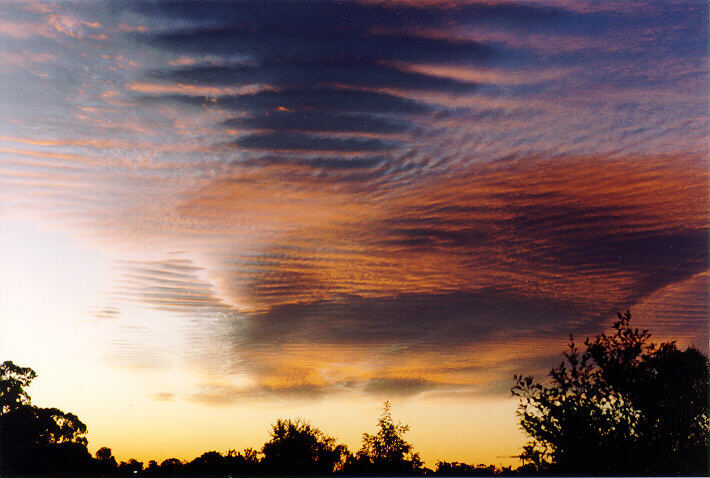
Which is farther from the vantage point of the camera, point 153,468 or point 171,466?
point 153,468

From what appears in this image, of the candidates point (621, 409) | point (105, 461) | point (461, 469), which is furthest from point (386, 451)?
point (105, 461)

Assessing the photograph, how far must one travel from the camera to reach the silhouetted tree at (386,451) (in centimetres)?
1791

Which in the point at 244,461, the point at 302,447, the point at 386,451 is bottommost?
the point at 244,461

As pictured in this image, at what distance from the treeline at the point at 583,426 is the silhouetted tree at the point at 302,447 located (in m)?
3.03

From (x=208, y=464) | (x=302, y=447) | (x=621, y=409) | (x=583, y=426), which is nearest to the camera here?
(x=583, y=426)

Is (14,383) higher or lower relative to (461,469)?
higher

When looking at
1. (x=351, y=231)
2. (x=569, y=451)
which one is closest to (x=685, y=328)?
(x=569, y=451)

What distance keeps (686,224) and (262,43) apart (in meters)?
11.1

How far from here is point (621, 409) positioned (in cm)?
1430

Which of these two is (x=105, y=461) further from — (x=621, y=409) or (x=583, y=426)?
(x=621, y=409)

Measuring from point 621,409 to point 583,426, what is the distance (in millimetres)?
1096

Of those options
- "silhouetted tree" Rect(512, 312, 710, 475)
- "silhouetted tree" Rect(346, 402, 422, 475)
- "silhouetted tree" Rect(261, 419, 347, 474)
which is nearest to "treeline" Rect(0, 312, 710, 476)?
"silhouetted tree" Rect(512, 312, 710, 475)

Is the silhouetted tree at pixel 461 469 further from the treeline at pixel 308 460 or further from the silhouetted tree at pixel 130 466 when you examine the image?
the silhouetted tree at pixel 130 466

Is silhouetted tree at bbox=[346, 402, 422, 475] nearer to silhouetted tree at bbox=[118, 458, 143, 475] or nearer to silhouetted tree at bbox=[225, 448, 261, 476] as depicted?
silhouetted tree at bbox=[225, 448, 261, 476]
